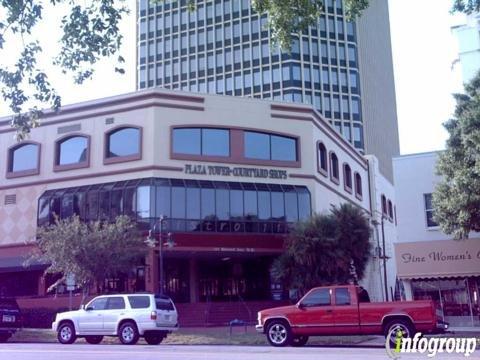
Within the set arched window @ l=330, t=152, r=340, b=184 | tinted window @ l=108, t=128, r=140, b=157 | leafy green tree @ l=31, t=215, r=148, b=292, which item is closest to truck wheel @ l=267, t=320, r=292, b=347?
leafy green tree @ l=31, t=215, r=148, b=292

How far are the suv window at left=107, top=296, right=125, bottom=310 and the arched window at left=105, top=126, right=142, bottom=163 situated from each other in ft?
53.8

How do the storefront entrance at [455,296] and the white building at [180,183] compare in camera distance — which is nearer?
the storefront entrance at [455,296]

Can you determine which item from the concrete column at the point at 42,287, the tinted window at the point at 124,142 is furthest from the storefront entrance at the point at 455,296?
the concrete column at the point at 42,287

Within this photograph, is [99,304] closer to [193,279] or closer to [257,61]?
[193,279]

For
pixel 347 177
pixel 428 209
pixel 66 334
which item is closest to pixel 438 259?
pixel 428 209

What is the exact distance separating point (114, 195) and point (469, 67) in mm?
20910

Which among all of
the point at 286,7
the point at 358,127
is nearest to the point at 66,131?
the point at 286,7

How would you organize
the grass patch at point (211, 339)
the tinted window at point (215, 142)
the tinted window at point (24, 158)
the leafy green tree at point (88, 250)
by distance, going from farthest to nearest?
the tinted window at point (24, 158), the tinted window at point (215, 142), the leafy green tree at point (88, 250), the grass patch at point (211, 339)

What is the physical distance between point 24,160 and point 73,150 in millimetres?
3864

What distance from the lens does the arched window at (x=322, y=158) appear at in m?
43.0

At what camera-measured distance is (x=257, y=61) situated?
69812 mm

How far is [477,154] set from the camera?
64.2 ft

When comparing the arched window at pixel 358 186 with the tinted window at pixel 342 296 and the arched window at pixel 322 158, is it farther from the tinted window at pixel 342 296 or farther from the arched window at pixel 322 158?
the tinted window at pixel 342 296

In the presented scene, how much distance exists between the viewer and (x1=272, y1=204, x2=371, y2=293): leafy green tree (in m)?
32.9
